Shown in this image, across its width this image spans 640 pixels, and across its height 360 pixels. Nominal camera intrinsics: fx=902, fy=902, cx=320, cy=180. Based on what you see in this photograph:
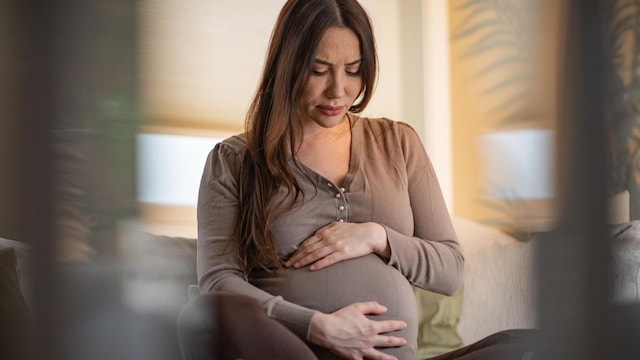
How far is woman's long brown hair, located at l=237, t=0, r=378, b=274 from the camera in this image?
76 cm

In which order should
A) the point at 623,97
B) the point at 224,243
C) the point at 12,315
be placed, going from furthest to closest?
1. the point at 623,97
2. the point at 224,243
3. the point at 12,315

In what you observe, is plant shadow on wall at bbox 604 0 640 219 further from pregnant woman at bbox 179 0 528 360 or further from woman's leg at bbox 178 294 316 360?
woman's leg at bbox 178 294 316 360

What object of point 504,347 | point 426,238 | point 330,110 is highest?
point 330,110

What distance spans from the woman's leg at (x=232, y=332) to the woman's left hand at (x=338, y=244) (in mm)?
75

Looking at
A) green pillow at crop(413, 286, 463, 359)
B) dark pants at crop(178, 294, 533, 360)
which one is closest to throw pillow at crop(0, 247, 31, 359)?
dark pants at crop(178, 294, 533, 360)

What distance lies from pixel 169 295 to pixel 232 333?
60 millimetres

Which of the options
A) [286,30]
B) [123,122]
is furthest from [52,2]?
[286,30]

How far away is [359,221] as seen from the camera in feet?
2.67

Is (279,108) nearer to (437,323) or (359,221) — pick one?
(359,221)

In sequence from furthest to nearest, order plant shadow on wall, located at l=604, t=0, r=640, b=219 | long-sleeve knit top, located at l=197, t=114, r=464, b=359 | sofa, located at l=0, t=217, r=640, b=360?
plant shadow on wall, located at l=604, t=0, r=640, b=219
long-sleeve knit top, located at l=197, t=114, r=464, b=359
sofa, located at l=0, t=217, r=640, b=360

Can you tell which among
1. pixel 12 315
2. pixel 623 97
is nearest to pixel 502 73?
pixel 623 97

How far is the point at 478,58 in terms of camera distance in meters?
0.82

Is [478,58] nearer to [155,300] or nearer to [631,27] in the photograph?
[631,27]

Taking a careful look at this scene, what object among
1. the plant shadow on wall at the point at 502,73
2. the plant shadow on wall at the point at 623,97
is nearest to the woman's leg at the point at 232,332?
the plant shadow on wall at the point at 502,73
